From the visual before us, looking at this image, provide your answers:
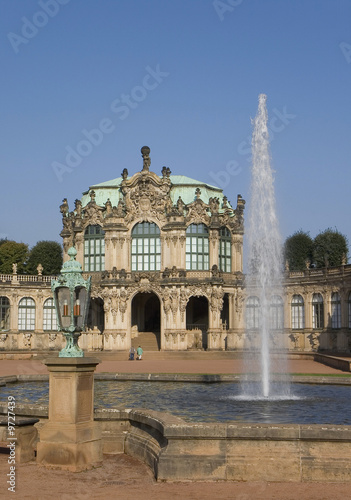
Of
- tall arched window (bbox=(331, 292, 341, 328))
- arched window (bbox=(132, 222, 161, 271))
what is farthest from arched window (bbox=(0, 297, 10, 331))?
tall arched window (bbox=(331, 292, 341, 328))

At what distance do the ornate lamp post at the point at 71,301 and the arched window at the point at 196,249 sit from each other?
48378 mm

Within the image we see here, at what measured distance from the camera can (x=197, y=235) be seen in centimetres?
6431

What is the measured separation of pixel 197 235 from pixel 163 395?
41908mm

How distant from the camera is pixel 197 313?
69125 mm

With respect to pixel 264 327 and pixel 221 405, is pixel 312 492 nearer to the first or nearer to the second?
pixel 221 405

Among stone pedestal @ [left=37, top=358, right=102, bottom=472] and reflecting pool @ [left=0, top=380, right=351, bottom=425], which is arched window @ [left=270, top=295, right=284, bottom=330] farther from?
stone pedestal @ [left=37, top=358, right=102, bottom=472]

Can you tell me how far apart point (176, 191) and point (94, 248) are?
950 centimetres

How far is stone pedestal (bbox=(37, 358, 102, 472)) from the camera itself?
13.9m

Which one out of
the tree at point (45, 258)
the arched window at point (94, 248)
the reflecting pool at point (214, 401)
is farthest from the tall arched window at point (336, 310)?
the tree at point (45, 258)

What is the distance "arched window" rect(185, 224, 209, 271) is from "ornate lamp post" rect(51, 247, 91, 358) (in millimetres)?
48378

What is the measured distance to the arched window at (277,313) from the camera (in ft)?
218

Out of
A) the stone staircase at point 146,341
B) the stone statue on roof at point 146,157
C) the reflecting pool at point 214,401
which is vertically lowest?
the reflecting pool at point 214,401

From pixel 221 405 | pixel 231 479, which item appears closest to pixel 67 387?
pixel 231 479

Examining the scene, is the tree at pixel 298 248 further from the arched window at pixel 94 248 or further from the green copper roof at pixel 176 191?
the arched window at pixel 94 248
